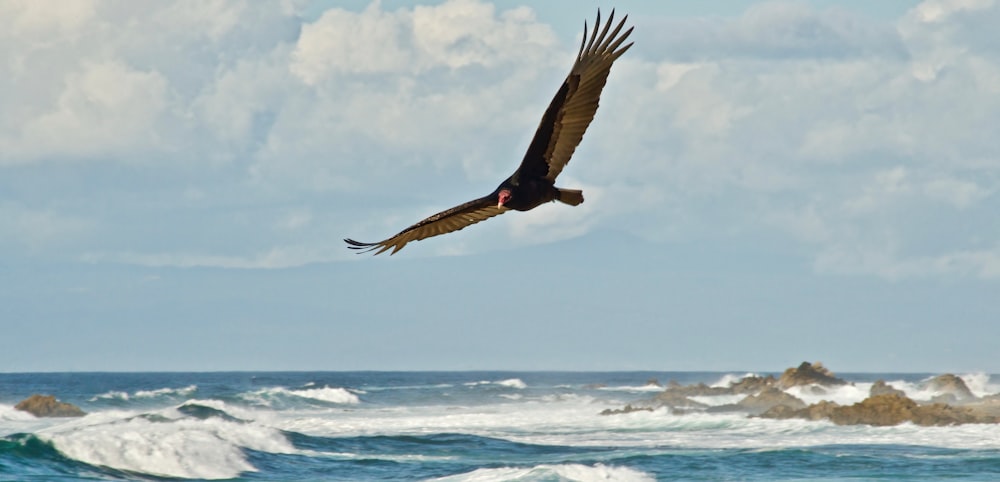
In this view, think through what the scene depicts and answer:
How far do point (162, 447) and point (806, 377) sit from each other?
28.7m

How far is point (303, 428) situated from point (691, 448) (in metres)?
12.3

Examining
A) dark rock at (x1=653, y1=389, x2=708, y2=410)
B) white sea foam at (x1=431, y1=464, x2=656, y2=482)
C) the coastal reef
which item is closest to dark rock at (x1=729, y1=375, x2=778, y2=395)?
the coastal reef

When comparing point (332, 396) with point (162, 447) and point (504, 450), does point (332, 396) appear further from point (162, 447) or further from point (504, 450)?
point (162, 447)

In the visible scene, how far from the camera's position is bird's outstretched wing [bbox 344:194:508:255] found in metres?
10.5

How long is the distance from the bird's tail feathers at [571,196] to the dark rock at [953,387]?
1704 inches

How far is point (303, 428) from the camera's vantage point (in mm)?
36719

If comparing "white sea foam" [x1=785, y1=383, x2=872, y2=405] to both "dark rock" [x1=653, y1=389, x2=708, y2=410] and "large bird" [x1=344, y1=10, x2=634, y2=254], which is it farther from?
"large bird" [x1=344, y1=10, x2=634, y2=254]

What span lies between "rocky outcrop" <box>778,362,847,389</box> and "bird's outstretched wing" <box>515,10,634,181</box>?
128 ft

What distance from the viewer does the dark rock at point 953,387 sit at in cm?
5094

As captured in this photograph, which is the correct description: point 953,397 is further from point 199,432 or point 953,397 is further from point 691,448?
point 199,432

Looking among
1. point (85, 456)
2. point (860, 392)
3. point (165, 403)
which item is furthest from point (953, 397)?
point (85, 456)

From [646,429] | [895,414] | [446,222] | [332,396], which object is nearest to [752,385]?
[646,429]

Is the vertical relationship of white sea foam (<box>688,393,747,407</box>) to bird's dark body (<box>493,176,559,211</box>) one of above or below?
below

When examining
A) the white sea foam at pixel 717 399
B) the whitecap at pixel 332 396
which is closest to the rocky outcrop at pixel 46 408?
the whitecap at pixel 332 396
